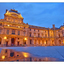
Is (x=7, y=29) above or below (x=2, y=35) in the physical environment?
above

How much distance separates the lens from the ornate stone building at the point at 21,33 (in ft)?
108

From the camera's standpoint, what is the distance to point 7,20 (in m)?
36.3

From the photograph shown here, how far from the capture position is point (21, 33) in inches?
1451

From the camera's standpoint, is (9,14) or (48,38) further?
(48,38)

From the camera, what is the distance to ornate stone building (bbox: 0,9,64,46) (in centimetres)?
3297

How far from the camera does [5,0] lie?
8.23 metres

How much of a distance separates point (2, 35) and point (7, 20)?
30.1 feet

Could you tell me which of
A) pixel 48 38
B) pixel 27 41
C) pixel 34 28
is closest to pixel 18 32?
pixel 27 41

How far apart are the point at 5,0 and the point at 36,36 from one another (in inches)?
1386

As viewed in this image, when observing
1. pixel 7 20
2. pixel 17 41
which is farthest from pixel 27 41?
pixel 7 20

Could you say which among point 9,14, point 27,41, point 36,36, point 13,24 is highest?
point 9,14

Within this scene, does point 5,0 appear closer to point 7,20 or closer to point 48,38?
point 7,20

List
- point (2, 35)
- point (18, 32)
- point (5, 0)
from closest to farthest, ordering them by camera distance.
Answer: point (5, 0) < point (2, 35) < point (18, 32)

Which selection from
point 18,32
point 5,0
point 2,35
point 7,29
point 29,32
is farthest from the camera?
point 29,32
